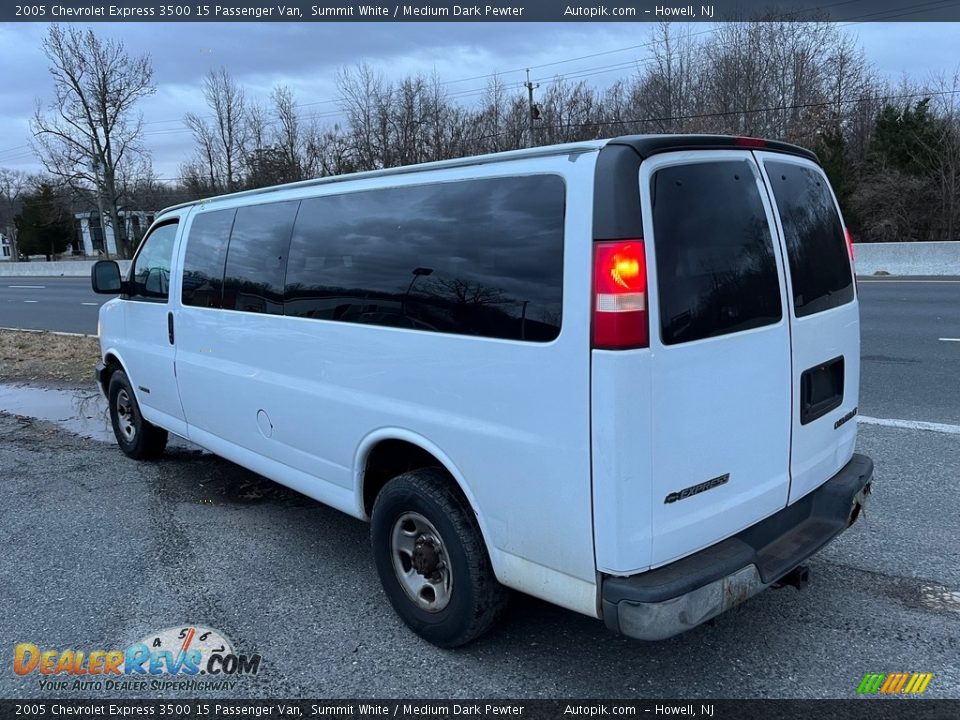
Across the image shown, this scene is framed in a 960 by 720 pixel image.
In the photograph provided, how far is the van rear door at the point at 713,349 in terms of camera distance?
2.47m

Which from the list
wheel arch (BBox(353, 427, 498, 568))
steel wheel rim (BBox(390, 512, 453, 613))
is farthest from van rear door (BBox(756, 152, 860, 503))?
steel wheel rim (BBox(390, 512, 453, 613))

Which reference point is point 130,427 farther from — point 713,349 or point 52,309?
point 52,309

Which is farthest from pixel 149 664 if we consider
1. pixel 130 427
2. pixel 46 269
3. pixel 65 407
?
pixel 46 269

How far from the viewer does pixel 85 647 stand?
3.32m

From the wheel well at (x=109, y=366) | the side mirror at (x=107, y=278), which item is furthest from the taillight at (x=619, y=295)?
the wheel well at (x=109, y=366)

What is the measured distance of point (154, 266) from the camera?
5270mm

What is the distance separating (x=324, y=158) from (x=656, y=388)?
Result: 44.7 m

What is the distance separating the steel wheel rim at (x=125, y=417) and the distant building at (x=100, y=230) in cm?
4913

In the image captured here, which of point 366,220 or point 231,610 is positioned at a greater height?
point 366,220

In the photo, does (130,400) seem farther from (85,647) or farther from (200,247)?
(85,647)

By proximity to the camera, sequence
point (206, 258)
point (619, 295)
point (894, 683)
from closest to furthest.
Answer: point (619, 295)
point (894, 683)
point (206, 258)

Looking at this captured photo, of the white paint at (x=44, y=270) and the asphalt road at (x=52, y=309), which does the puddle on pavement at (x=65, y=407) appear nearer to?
the asphalt road at (x=52, y=309)

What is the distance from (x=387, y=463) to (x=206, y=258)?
2045 millimetres

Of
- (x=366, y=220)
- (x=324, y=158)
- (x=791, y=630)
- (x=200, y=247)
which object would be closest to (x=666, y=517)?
(x=791, y=630)
